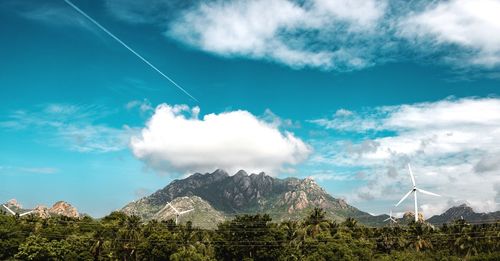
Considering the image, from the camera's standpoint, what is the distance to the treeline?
397 feet

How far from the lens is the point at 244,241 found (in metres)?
133

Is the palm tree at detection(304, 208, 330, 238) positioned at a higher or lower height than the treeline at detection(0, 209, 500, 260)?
higher

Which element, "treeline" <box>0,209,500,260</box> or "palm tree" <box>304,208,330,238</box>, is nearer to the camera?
"treeline" <box>0,209,500,260</box>

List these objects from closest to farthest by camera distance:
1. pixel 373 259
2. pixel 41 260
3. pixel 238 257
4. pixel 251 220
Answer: pixel 41 260 → pixel 373 259 → pixel 238 257 → pixel 251 220

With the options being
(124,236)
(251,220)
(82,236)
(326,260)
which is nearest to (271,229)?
(251,220)

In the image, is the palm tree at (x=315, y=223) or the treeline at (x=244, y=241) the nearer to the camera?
the treeline at (x=244, y=241)

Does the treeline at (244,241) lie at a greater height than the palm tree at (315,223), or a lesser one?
lesser

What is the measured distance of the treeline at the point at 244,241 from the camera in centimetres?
12100

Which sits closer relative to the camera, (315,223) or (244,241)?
(244,241)

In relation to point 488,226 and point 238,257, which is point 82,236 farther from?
point 488,226

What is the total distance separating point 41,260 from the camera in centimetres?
11725

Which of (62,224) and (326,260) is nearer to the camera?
(326,260)

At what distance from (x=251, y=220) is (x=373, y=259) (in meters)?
37.4

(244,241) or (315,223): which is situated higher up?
(315,223)
